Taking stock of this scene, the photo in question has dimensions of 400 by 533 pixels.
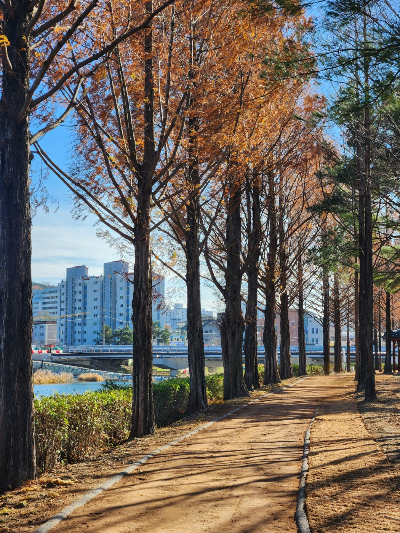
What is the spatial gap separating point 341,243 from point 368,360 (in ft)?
19.5

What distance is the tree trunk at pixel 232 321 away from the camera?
18.1m

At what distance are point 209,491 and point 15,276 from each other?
3.61 m

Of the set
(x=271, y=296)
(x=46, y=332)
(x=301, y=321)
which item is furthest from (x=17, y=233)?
(x=46, y=332)

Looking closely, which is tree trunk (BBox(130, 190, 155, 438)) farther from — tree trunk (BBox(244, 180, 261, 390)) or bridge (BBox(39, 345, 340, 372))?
bridge (BBox(39, 345, 340, 372))

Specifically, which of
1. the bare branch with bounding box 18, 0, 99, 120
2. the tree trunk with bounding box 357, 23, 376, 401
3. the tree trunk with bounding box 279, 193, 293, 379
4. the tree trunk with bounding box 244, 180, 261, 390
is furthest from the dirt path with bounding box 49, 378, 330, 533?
the tree trunk with bounding box 279, 193, 293, 379

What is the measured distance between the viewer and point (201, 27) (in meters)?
13.1

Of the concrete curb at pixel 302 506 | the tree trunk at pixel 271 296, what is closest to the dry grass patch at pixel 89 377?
the tree trunk at pixel 271 296

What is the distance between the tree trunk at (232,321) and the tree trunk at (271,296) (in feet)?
11.7

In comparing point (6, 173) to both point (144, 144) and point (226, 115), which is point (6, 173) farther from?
point (226, 115)

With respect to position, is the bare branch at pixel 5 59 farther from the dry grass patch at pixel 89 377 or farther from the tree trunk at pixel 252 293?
A: the dry grass patch at pixel 89 377

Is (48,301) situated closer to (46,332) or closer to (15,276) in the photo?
(46,332)

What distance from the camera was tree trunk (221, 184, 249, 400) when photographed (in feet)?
59.4

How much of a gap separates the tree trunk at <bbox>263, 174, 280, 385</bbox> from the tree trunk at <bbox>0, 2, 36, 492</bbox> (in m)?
14.4

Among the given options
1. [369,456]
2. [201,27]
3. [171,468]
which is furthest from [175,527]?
[201,27]
